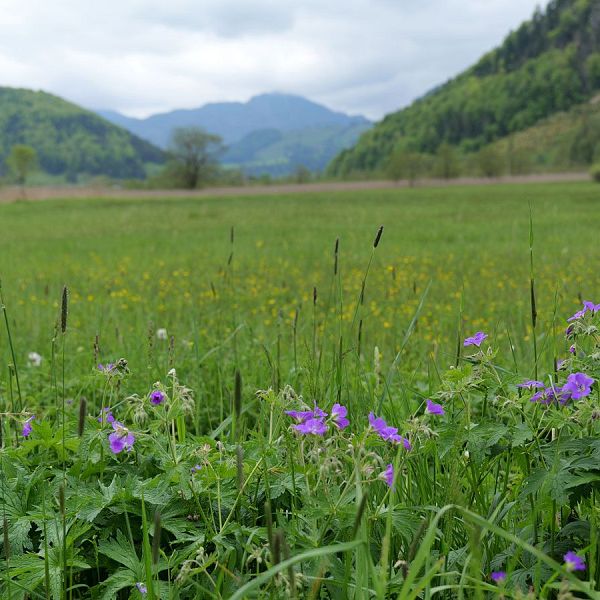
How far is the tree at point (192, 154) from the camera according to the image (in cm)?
7062

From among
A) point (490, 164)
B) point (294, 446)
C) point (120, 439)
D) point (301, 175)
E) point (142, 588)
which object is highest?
point (490, 164)

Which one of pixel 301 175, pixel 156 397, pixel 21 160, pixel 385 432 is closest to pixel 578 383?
pixel 385 432

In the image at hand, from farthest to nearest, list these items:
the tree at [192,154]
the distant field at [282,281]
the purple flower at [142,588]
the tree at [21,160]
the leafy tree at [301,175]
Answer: the leafy tree at [301,175], the tree at [192,154], the tree at [21,160], the distant field at [282,281], the purple flower at [142,588]

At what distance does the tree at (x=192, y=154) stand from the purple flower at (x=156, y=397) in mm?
70519

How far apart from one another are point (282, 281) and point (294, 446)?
19.5 ft

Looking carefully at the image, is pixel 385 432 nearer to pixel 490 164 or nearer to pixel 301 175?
pixel 301 175

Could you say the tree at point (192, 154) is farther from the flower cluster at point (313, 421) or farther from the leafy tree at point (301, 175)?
the flower cluster at point (313, 421)

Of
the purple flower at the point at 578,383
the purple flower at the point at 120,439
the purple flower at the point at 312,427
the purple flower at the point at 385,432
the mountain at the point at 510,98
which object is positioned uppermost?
the mountain at the point at 510,98

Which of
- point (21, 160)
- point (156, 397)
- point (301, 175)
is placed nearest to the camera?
point (156, 397)

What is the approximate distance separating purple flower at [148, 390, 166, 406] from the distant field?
0.60 m

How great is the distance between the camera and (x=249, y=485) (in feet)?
5.74

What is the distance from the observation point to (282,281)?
7758 mm

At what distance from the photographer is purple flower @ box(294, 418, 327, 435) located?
1.43m

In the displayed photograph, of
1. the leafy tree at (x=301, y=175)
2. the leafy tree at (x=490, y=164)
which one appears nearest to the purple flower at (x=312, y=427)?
the leafy tree at (x=301, y=175)
